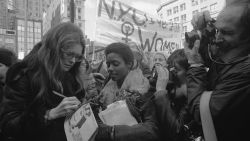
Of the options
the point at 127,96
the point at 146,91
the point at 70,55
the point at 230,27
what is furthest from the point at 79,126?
the point at 230,27

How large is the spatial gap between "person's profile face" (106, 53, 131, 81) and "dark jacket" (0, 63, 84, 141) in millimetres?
904

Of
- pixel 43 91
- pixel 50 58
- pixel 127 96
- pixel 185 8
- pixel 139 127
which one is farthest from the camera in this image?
pixel 185 8

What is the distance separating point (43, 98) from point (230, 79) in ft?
3.55

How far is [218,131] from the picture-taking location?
4.79 feet

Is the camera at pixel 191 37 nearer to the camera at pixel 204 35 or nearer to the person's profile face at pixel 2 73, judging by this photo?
the camera at pixel 204 35

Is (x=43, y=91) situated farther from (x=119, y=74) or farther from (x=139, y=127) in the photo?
(x=119, y=74)

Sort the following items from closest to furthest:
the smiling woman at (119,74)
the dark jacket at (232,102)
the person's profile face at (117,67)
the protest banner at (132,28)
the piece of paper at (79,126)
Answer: the dark jacket at (232,102) → the piece of paper at (79,126) → the smiling woman at (119,74) → the person's profile face at (117,67) → the protest banner at (132,28)

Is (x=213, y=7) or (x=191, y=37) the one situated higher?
(x=213, y=7)

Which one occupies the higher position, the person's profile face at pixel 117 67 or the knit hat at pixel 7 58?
the knit hat at pixel 7 58

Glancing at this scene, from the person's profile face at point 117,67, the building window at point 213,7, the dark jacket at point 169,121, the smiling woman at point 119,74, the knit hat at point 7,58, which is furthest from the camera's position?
the building window at point 213,7

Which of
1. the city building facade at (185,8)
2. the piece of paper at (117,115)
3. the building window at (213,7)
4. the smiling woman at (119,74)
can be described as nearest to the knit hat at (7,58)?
the smiling woman at (119,74)

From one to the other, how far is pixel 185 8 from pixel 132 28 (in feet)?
224

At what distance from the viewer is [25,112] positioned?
1.70 meters

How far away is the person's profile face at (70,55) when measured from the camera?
191cm
